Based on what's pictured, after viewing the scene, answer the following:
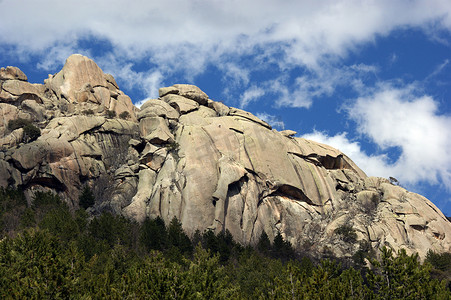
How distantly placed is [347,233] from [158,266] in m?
42.7

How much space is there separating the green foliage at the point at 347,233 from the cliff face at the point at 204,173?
51 cm

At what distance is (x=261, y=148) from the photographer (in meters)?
96.8

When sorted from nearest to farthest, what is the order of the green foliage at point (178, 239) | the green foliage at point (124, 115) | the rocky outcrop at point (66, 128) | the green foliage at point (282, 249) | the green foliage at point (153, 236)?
the green foliage at point (153, 236) < the green foliage at point (178, 239) < the green foliage at point (282, 249) < the rocky outcrop at point (66, 128) < the green foliage at point (124, 115)

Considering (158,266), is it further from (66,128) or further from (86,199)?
(66,128)

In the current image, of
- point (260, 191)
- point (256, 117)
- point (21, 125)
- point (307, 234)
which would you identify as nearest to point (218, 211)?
point (260, 191)

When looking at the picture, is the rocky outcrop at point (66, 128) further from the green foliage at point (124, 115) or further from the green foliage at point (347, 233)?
the green foliage at point (347, 233)

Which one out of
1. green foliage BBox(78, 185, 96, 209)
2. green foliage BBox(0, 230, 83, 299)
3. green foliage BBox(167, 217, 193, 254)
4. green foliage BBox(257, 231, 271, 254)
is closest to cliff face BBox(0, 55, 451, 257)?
green foliage BBox(78, 185, 96, 209)

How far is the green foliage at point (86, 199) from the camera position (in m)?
87.1

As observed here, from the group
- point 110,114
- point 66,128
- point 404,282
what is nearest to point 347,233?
point 404,282

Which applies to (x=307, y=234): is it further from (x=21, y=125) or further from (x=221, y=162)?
(x=21, y=125)

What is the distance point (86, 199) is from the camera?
8750cm

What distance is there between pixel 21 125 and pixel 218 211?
134 feet

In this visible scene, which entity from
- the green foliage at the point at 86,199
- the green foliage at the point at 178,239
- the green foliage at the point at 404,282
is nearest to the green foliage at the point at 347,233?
the green foliage at the point at 178,239

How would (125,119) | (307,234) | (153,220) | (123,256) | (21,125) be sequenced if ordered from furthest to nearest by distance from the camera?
(125,119)
(21,125)
(307,234)
(153,220)
(123,256)
